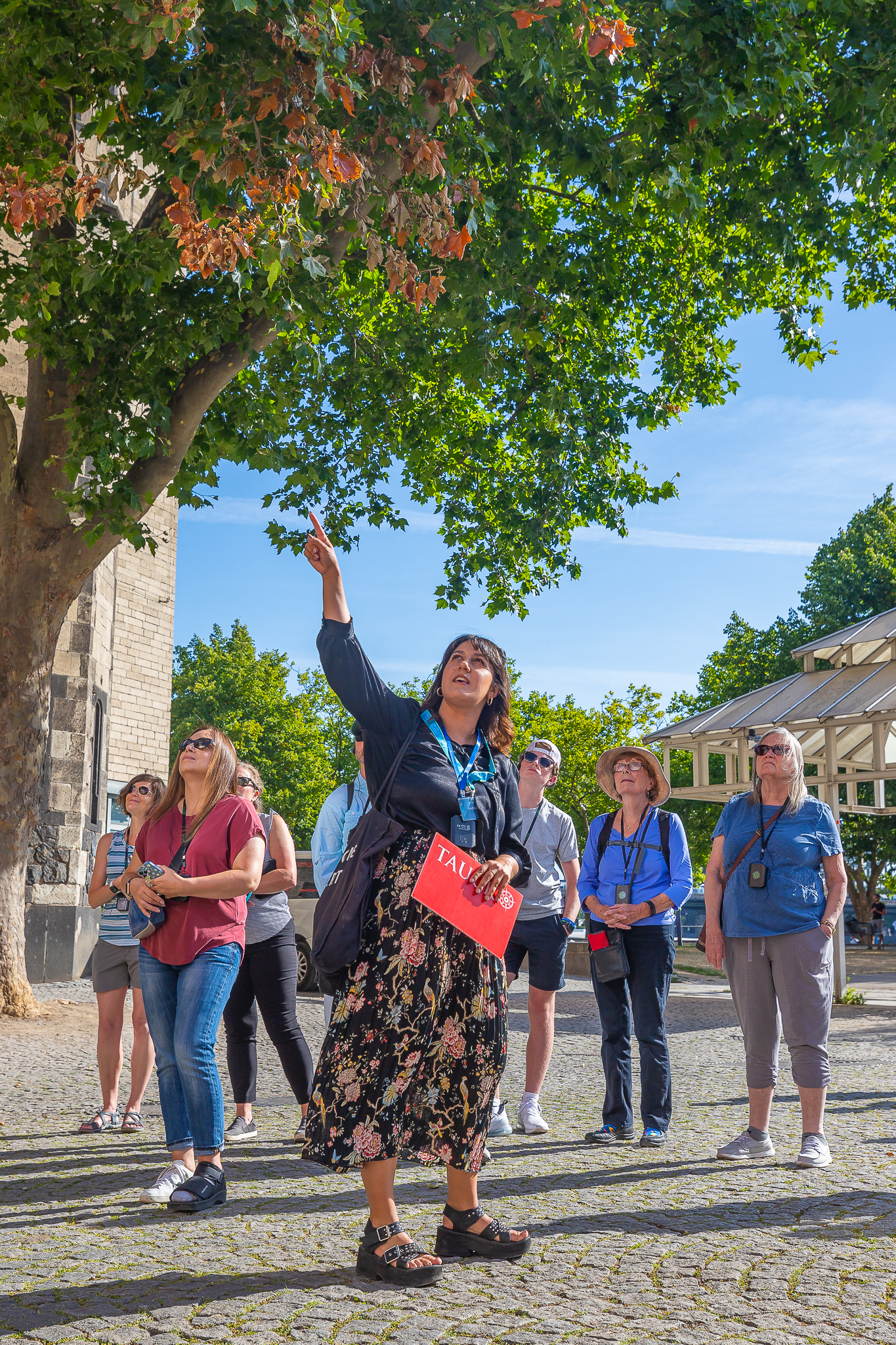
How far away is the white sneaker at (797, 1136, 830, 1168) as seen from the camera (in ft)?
17.5

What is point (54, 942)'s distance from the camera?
15.9 meters

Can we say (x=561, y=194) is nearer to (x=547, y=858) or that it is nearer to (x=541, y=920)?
(x=547, y=858)

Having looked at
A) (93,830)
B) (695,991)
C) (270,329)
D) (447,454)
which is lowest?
(695,991)

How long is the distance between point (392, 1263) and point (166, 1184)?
4.85ft

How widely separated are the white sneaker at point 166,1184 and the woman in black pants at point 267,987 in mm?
1126

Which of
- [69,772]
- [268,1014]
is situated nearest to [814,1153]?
[268,1014]

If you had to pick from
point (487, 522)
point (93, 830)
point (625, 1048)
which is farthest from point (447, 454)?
point (625, 1048)

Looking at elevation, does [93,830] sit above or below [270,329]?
below

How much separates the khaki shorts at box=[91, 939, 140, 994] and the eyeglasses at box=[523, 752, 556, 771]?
240cm

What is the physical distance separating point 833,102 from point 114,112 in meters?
5.71

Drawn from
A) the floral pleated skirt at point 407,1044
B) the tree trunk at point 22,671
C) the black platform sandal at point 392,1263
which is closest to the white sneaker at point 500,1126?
the floral pleated skirt at point 407,1044

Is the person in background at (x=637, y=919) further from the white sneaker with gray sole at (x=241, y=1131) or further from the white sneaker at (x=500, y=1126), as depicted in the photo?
the white sneaker with gray sole at (x=241, y=1131)

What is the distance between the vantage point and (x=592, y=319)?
12812mm

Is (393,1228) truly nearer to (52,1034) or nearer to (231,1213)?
(231,1213)
